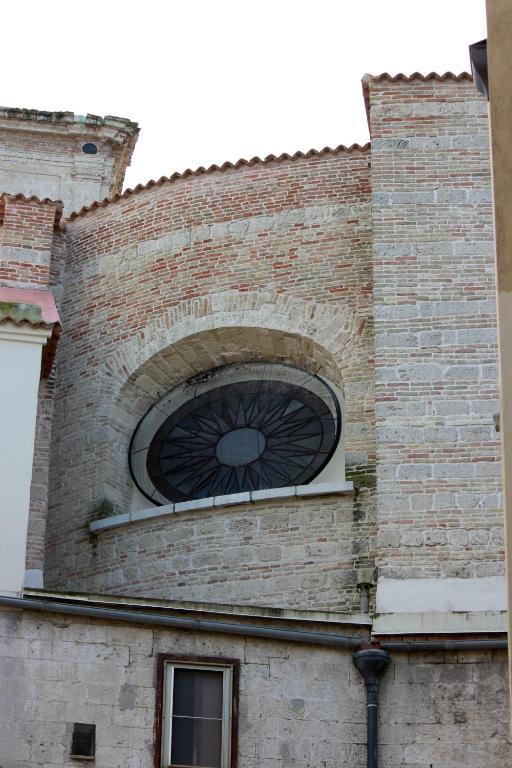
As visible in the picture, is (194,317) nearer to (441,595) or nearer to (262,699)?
(441,595)

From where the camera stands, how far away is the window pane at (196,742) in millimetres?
15273

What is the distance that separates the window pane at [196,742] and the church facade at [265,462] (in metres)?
0.01

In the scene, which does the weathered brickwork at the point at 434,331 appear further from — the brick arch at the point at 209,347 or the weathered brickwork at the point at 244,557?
the brick arch at the point at 209,347

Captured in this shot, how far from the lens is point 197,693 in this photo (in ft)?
51.2

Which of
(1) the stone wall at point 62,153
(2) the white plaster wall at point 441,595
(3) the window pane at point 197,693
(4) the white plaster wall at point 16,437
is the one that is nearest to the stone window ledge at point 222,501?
(2) the white plaster wall at point 441,595

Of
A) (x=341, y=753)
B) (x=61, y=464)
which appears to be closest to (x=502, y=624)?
(x=341, y=753)

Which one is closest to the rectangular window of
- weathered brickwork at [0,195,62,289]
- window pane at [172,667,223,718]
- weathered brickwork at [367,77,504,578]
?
window pane at [172,667,223,718]

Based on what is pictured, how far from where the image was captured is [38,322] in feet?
58.4

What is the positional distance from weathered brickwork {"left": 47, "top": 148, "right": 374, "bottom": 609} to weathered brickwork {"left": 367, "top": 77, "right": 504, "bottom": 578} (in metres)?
0.84

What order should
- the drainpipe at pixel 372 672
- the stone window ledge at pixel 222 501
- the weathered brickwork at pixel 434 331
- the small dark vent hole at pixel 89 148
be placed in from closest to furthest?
the drainpipe at pixel 372 672, the weathered brickwork at pixel 434 331, the stone window ledge at pixel 222 501, the small dark vent hole at pixel 89 148

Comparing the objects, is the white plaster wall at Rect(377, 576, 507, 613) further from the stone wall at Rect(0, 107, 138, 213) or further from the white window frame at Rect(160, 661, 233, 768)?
the stone wall at Rect(0, 107, 138, 213)

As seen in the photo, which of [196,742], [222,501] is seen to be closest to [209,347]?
[222,501]

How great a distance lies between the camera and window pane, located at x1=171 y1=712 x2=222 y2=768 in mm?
15273

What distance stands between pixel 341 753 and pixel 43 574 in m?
4.25
